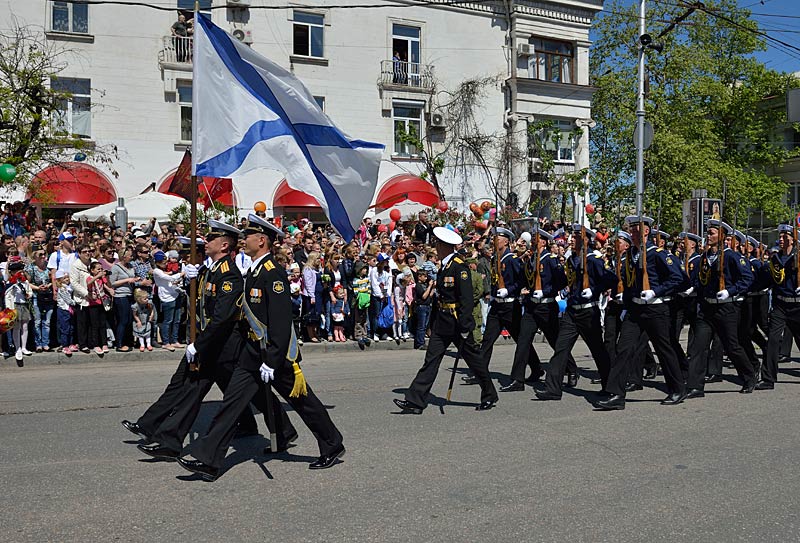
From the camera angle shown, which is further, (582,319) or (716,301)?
(716,301)

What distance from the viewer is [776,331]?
32.8 ft

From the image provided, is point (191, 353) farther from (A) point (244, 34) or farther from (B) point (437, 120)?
(B) point (437, 120)

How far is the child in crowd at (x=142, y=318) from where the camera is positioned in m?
12.4

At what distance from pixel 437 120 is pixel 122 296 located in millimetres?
18922

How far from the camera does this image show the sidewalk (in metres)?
11.6

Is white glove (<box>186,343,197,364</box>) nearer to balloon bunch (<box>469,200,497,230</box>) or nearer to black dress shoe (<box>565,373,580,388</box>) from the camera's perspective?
black dress shoe (<box>565,373,580,388</box>)

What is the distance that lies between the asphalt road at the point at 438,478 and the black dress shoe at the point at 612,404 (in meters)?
0.17

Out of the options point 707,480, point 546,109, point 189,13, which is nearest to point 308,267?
point 707,480

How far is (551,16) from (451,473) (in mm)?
28170

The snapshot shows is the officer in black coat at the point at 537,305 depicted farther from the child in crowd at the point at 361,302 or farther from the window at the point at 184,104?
the window at the point at 184,104

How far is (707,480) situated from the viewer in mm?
5801

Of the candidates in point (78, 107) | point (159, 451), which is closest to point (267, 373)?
point (159, 451)

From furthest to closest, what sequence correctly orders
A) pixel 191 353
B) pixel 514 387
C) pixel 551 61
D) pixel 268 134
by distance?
1. pixel 551 61
2. pixel 514 387
3. pixel 268 134
4. pixel 191 353

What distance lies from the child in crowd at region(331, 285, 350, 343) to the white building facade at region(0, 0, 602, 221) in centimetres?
1329
